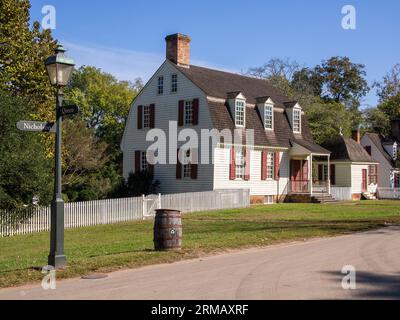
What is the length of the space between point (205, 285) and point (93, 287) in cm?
186

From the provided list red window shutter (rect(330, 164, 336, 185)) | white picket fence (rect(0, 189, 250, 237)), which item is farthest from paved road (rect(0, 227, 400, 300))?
red window shutter (rect(330, 164, 336, 185))

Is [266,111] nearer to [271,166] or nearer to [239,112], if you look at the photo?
[239,112]

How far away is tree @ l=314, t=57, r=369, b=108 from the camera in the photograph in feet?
246

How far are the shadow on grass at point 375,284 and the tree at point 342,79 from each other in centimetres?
6718

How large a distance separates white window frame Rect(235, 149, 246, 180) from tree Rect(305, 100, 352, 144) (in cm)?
1933

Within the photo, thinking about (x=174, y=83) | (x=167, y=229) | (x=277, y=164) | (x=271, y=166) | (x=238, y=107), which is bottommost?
(x=167, y=229)

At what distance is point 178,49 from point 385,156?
24.5m

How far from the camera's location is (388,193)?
148ft

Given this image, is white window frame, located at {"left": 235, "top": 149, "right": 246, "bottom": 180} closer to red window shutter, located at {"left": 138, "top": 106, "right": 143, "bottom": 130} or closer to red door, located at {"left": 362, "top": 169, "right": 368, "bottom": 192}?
red window shutter, located at {"left": 138, "top": 106, "right": 143, "bottom": 130}

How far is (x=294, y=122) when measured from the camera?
38.1 m

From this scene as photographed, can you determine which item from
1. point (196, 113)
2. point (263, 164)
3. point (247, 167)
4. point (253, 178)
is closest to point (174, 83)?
point (196, 113)

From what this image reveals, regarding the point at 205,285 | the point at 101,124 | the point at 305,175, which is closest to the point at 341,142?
the point at 305,175

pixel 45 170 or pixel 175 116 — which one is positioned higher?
pixel 175 116
